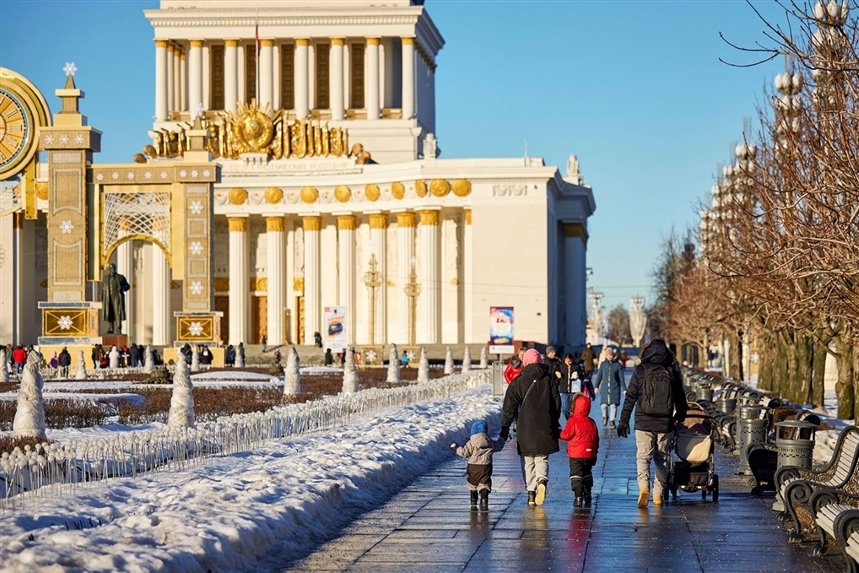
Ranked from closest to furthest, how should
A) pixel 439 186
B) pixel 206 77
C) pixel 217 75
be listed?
pixel 439 186 < pixel 206 77 < pixel 217 75

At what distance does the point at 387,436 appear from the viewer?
2359 centimetres

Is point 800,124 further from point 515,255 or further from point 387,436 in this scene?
point 515,255

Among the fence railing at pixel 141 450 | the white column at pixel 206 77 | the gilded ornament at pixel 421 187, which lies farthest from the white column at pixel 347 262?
the fence railing at pixel 141 450

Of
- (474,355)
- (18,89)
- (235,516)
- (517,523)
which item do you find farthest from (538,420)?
(474,355)

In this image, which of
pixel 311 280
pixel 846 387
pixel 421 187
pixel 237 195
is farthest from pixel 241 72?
pixel 846 387

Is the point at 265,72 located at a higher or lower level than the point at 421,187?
higher

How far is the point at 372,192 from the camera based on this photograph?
9081cm

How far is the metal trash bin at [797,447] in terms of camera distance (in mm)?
17259

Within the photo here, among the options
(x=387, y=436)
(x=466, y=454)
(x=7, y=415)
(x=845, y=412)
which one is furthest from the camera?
(x=845, y=412)

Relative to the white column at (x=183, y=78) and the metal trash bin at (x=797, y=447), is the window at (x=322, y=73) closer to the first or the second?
the white column at (x=183, y=78)

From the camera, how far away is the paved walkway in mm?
13055

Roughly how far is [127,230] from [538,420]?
39.5 metres

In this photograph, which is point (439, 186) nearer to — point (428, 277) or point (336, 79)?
point (428, 277)

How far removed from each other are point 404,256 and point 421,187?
4.57 meters
